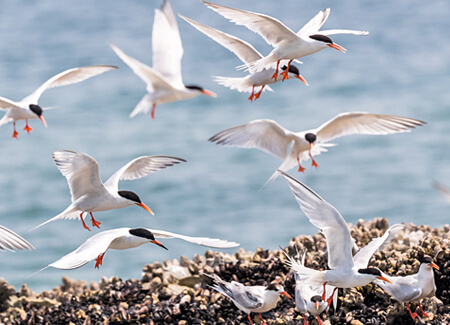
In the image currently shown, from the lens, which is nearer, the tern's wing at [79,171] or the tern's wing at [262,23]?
the tern's wing at [262,23]

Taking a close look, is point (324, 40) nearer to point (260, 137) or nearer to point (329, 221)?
point (329, 221)

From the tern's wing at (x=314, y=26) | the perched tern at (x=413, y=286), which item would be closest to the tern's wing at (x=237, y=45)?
the tern's wing at (x=314, y=26)

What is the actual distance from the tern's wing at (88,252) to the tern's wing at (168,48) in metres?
1.38

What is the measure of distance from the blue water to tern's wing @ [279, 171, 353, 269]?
32.9ft

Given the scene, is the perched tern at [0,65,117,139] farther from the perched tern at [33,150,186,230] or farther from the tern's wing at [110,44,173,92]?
the tern's wing at [110,44,173,92]

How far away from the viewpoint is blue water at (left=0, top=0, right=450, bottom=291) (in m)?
17.7

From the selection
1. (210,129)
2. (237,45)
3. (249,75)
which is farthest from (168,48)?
(210,129)

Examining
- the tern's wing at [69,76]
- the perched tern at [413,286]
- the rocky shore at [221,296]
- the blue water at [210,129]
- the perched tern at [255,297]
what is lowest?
the blue water at [210,129]

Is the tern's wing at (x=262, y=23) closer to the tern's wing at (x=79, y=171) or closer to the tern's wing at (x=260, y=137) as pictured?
the tern's wing at (x=260, y=137)

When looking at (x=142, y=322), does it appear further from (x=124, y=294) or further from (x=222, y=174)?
(x=222, y=174)

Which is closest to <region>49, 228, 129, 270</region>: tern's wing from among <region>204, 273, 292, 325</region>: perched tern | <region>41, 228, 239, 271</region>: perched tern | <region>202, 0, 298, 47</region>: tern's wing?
<region>41, 228, 239, 271</region>: perched tern

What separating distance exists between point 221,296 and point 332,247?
69.5 inches

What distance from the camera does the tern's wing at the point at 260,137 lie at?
286 inches

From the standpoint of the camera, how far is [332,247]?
5.81 metres
